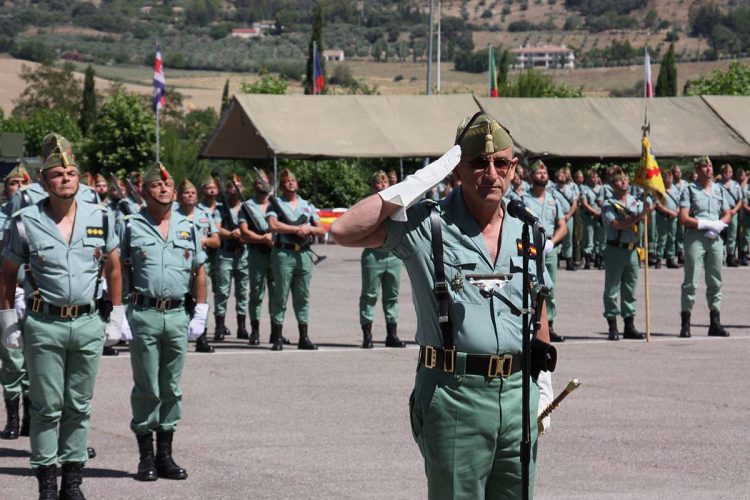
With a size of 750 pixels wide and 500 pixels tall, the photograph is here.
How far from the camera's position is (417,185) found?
5.64 m

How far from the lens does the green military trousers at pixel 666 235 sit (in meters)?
30.1

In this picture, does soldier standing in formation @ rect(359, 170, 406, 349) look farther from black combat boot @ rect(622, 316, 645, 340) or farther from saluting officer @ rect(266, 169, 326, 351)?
black combat boot @ rect(622, 316, 645, 340)

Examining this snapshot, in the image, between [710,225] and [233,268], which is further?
[233,268]

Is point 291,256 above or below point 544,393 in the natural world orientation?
below

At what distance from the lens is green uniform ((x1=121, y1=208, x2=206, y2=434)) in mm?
9922

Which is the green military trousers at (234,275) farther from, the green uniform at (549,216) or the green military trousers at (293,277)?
the green uniform at (549,216)

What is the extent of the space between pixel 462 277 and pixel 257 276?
1220 centimetres

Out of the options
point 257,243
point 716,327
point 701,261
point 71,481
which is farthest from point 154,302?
point 716,327

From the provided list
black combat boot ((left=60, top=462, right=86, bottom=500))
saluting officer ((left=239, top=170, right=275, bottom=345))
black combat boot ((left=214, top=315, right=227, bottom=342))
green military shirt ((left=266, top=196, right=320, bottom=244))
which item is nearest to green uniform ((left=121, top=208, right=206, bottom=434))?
black combat boot ((left=60, top=462, right=86, bottom=500))

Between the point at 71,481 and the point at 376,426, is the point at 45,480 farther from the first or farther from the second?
the point at 376,426

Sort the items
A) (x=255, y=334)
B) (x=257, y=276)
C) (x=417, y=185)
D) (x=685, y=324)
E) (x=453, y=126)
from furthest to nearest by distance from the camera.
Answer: (x=453, y=126), (x=257, y=276), (x=685, y=324), (x=255, y=334), (x=417, y=185)

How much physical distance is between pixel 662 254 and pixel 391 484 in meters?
21.8

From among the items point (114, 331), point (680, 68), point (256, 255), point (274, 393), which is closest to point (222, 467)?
point (114, 331)

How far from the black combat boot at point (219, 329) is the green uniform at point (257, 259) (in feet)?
1.70
